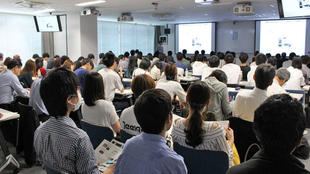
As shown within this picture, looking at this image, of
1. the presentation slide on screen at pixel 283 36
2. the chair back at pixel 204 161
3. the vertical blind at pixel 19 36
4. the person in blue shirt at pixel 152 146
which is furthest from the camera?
the presentation slide on screen at pixel 283 36

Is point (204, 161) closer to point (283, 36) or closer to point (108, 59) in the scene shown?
point (108, 59)

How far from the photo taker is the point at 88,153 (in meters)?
1.61

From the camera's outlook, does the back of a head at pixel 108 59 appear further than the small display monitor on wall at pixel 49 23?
No

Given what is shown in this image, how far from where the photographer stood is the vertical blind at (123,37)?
50.0ft

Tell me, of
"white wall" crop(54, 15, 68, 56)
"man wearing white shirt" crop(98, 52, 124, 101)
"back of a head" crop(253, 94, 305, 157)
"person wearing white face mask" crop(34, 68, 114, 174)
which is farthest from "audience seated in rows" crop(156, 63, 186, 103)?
"white wall" crop(54, 15, 68, 56)

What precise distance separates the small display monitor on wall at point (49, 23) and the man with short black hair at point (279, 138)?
9737mm

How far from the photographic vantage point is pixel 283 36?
14.0m

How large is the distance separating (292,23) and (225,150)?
44.6 feet

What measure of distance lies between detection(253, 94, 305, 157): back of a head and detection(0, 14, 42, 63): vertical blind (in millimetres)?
11469

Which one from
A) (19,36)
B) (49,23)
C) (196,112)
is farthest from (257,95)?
(19,36)

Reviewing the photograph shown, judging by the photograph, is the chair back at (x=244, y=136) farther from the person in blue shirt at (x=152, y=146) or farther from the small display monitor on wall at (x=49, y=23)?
the small display monitor on wall at (x=49, y=23)

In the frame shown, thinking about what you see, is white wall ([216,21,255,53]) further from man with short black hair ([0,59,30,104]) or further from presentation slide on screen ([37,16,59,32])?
man with short black hair ([0,59,30,104])

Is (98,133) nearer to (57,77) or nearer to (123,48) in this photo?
(57,77)

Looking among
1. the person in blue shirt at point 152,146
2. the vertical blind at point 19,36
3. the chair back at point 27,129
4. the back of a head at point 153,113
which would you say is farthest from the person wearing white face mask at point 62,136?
the vertical blind at point 19,36
